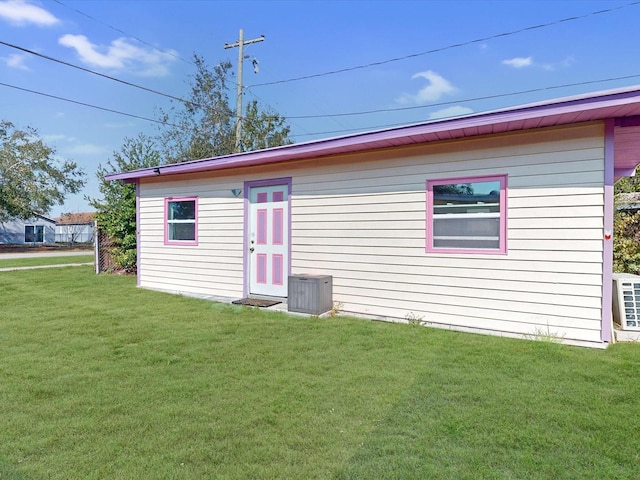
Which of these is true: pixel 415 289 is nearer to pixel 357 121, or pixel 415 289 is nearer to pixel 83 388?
pixel 83 388

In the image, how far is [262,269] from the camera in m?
7.05

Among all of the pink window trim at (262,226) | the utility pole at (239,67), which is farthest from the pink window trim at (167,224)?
the utility pole at (239,67)

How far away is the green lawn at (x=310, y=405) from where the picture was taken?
6.68 feet

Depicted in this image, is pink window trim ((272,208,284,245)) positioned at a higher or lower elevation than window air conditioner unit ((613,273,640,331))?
higher

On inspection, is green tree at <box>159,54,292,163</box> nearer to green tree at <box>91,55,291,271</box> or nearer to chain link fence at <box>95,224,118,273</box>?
green tree at <box>91,55,291,271</box>

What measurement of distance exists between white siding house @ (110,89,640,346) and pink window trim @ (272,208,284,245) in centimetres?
2

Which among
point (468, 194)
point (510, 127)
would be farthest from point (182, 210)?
point (510, 127)

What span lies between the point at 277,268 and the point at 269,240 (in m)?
0.54

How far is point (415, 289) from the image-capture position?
17.5 ft

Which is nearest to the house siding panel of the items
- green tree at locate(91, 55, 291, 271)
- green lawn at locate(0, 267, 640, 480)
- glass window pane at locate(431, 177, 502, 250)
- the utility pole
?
glass window pane at locate(431, 177, 502, 250)

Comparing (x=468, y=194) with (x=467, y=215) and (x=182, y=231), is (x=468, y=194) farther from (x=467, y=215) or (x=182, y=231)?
(x=182, y=231)

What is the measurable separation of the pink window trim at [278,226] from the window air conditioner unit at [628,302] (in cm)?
482

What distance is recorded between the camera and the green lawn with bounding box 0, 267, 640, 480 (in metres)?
2.04

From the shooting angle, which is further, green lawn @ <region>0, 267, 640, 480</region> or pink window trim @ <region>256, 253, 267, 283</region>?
pink window trim @ <region>256, 253, 267, 283</region>
